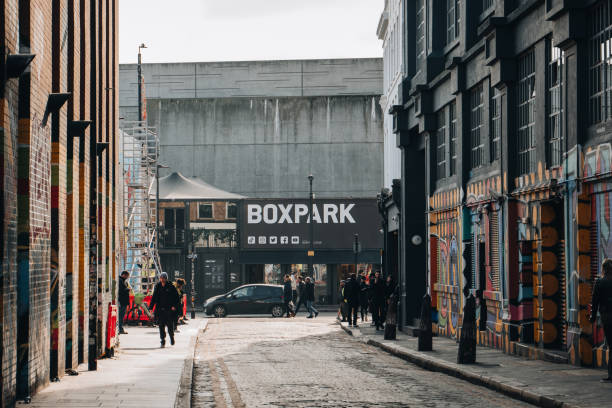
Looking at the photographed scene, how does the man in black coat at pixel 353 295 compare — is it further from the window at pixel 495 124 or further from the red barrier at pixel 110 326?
the red barrier at pixel 110 326

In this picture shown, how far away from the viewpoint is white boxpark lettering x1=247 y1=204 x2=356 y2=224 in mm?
50094

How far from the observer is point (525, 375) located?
14.8m

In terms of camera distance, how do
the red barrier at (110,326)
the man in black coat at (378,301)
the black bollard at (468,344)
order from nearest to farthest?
the black bollard at (468,344)
the red barrier at (110,326)
the man in black coat at (378,301)

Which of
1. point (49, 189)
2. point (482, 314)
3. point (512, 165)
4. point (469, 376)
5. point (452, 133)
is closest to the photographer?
point (49, 189)

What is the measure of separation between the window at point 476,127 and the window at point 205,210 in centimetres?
2854

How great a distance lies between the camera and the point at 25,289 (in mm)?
11789

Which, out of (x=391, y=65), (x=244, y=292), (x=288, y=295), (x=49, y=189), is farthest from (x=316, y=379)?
(x=391, y=65)

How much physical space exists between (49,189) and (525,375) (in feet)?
24.7

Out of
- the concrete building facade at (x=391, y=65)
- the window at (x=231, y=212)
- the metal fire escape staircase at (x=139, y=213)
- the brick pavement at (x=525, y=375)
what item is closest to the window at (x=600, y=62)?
the brick pavement at (x=525, y=375)

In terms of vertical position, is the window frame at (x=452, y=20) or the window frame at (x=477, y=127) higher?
the window frame at (x=452, y=20)

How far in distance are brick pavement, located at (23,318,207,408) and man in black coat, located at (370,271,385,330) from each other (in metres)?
7.49

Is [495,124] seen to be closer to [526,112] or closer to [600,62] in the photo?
[526,112]

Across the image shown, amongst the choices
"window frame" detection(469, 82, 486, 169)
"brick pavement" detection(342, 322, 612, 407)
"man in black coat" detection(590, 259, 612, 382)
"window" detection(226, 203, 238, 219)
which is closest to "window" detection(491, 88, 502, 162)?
"window frame" detection(469, 82, 486, 169)

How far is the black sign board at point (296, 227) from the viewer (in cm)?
4994
